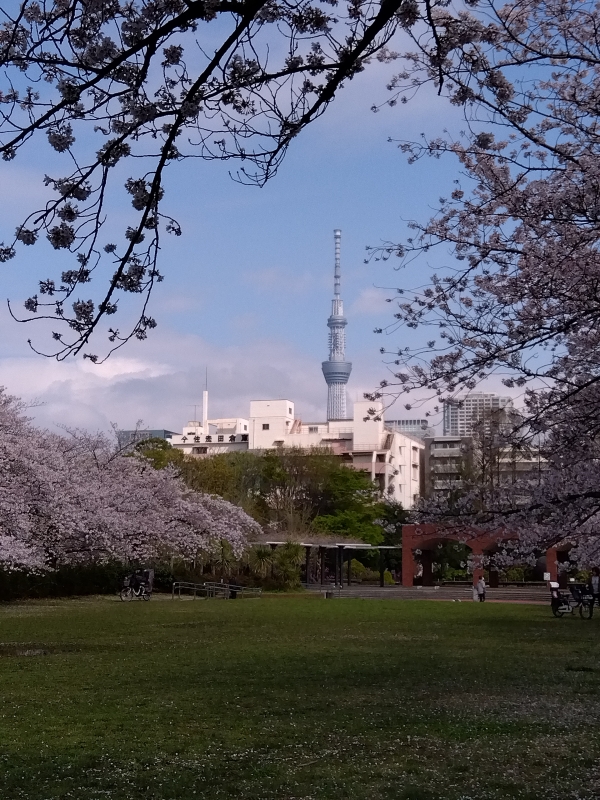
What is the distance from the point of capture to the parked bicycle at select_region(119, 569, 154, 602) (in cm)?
3045

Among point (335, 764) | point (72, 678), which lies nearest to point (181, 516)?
point (72, 678)

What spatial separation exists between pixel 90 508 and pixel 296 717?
19649mm

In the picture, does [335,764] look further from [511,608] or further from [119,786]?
[511,608]

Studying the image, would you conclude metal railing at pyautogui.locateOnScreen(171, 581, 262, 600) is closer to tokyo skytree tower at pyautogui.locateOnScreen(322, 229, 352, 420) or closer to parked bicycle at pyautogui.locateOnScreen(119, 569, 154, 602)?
parked bicycle at pyautogui.locateOnScreen(119, 569, 154, 602)

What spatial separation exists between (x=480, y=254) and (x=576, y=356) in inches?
58.4

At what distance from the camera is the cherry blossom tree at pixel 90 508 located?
2273cm

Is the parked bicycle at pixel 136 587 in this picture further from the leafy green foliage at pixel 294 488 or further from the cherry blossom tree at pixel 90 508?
the leafy green foliage at pixel 294 488

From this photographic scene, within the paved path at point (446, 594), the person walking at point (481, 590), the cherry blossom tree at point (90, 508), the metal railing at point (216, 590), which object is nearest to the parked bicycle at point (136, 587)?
the cherry blossom tree at point (90, 508)

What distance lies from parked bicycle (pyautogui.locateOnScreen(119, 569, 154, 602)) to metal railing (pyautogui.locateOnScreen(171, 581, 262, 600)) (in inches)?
63.9

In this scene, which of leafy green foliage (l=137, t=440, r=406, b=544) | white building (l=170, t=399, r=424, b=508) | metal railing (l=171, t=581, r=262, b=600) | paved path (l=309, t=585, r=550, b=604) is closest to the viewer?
metal railing (l=171, t=581, r=262, b=600)

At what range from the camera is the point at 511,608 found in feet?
90.8

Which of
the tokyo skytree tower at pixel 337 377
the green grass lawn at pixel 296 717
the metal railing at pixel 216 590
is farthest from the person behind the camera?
the tokyo skytree tower at pixel 337 377

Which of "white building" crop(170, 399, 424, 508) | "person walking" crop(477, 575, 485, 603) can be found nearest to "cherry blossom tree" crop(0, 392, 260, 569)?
"person walking" crop(477, 575, 485, 603)

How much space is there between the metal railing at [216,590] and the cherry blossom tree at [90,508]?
3.84 feet
